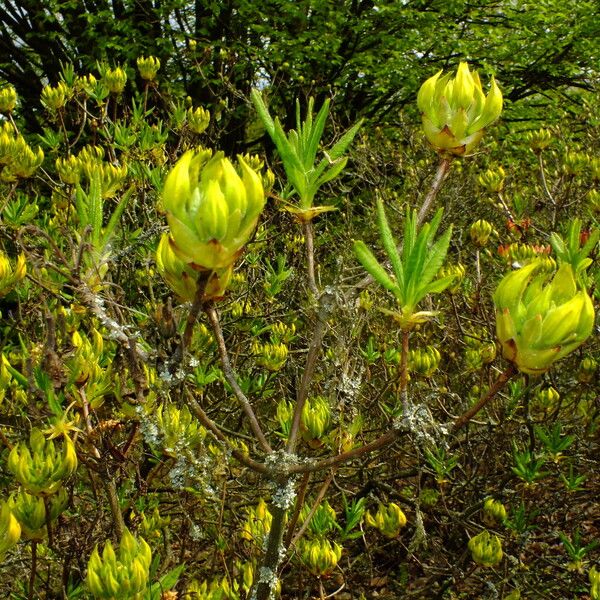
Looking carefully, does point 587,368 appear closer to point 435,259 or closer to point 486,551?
point 486,551

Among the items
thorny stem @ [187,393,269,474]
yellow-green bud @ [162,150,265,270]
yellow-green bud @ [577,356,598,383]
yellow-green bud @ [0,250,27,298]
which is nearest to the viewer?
yellow-green bud @ [162,150,265,270]

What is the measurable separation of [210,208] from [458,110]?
56cm

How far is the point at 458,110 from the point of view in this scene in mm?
1074

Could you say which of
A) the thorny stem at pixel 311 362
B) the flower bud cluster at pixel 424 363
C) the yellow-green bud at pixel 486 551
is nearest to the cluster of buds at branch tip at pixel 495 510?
the yellow-green bud at pixel 486 551

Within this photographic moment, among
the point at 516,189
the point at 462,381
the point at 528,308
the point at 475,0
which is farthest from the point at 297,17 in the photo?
the point at 528,308

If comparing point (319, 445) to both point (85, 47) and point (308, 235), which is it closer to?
point (308, 235)

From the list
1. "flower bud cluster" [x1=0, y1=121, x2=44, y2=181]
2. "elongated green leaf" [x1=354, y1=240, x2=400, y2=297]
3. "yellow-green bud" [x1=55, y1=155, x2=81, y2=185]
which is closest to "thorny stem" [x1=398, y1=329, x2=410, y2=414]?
"elongated green leaf" [x1=354, y1=240, x2=400, y2=297]

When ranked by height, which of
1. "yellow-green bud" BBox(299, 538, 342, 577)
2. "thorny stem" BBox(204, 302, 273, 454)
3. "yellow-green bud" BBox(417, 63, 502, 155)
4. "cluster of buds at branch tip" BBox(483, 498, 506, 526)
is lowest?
"cluster of buds at branch tip" BBox(483, 498, 506, 526)

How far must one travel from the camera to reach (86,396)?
129 centimetres

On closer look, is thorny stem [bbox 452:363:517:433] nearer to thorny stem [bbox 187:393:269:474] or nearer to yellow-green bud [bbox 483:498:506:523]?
thorny stem [bbox 187:393:269:474]

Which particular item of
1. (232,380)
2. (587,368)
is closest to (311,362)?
(232,380)

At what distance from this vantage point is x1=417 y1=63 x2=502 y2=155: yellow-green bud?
3.50ft

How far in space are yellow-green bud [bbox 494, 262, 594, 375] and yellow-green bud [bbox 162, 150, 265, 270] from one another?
1.13 ft

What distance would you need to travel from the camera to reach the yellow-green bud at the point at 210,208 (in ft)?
2.33
